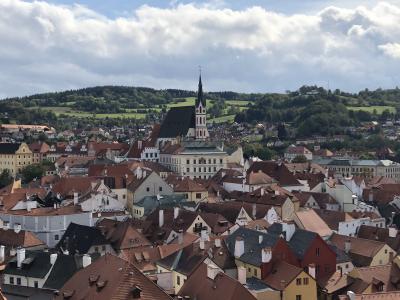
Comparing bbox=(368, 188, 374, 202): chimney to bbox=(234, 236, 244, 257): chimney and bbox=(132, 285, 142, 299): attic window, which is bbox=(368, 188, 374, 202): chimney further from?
bbox=(132, 285, 142, 299): attic window

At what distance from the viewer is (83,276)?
38094mm

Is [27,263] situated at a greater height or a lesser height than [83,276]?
lesser

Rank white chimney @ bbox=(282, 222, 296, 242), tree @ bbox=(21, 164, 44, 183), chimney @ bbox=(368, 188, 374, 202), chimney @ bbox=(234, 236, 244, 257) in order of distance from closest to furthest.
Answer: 1. chimney @ bbox=(234, 236, 244, 257)
2. white chimney @ bbox=(282, 222, 296, 242)
3. chimney @ bbox=(368, 188, 374, 202)
4. tree @ bbox=(21, 164, 44, 183)

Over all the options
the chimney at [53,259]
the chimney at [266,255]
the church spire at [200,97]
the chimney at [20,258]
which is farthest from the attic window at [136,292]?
the church spire at [200,97]

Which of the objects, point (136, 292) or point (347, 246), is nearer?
point (136, 292)

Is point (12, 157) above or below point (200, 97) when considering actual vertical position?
below

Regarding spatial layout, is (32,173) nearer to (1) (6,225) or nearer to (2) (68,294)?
(1) (6,225)

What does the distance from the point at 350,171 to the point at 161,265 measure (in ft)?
376

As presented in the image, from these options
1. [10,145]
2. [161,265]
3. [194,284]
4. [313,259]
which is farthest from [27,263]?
[10,145]

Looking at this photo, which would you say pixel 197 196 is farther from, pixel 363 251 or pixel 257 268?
pixel 257 268

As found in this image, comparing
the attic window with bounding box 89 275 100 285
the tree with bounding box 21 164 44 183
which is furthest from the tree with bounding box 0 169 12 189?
the attic window with bounding box 89 275 100 285

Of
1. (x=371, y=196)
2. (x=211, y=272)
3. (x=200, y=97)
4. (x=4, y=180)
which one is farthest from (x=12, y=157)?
(x=211, y=272)

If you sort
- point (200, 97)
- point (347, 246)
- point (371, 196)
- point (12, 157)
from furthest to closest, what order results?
point (12, 157)
point (200, 97)
point (371, 196)
point (347, 246)

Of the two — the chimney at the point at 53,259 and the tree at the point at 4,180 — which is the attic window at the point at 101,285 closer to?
the chimney at the point at 53,259
